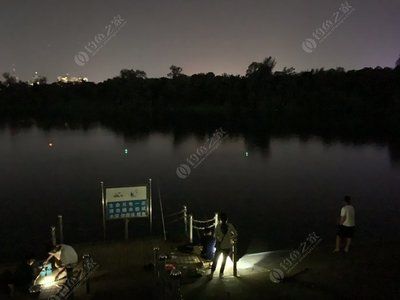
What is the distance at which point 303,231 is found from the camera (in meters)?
20.4

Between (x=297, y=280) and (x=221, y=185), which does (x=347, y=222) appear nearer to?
(x=297, y=280)

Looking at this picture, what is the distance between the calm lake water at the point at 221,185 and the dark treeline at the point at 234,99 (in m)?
29.7

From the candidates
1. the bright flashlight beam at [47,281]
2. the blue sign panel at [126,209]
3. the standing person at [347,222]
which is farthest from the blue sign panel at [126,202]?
the standing person at [347,222]

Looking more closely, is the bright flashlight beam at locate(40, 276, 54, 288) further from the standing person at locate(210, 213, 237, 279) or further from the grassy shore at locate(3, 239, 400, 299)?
the standing person at locate(210, 213, 237, 279)

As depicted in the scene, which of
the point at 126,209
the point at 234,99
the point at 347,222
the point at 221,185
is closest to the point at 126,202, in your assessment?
the point at 126,209

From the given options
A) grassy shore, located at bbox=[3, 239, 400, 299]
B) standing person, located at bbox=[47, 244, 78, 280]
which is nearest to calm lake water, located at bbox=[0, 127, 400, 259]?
grassy shore, located at bbox=[3, 239, 400, 299]

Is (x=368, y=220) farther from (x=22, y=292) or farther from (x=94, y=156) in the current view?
(x=94, y=156)

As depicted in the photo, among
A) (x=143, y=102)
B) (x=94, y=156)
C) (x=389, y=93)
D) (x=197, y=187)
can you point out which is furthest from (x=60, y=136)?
(x=389, y=93)

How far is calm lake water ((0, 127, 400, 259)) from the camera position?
20.4m

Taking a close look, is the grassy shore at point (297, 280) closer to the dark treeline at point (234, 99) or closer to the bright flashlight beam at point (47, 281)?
the bright flashlight beam at point (47, 281)

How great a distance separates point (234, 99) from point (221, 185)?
70.0 m

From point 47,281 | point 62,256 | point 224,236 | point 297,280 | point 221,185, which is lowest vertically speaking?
point 221,185

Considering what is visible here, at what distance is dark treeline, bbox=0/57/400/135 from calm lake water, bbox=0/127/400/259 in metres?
29.7

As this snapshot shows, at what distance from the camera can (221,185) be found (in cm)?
3019
